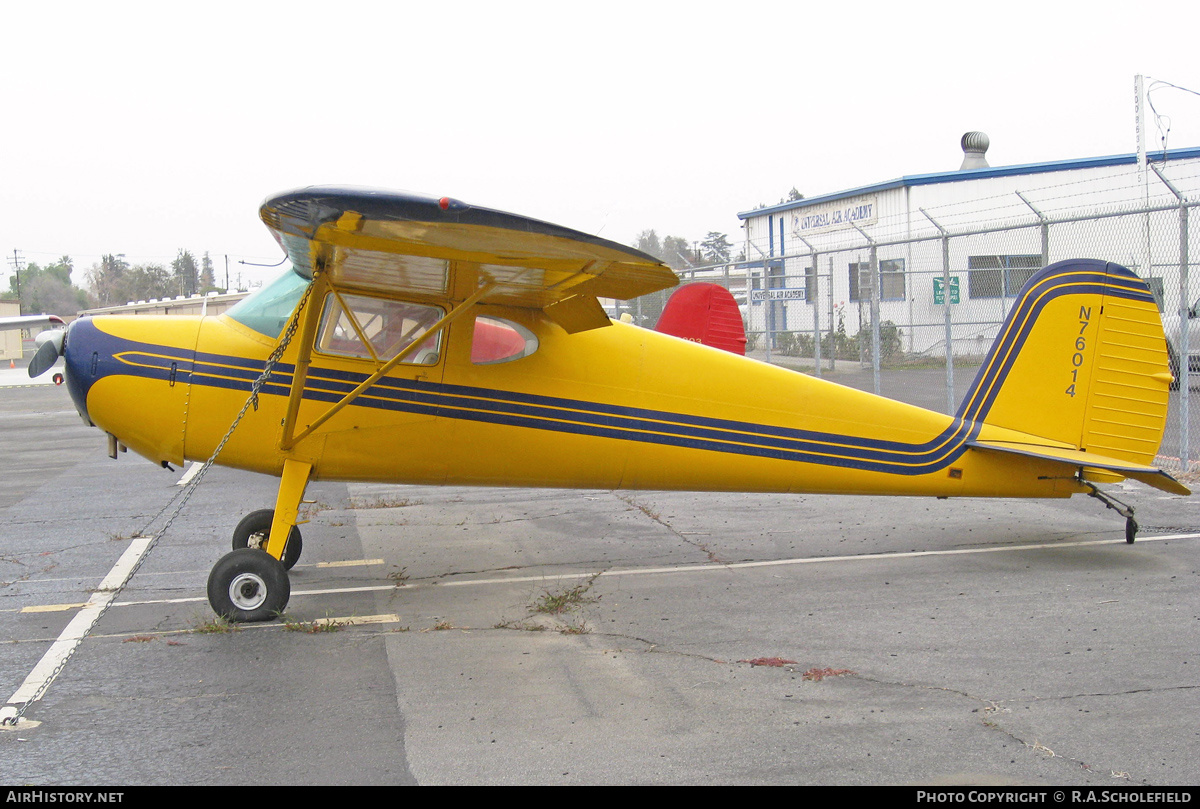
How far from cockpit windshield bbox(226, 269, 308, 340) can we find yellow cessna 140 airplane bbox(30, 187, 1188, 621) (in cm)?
1

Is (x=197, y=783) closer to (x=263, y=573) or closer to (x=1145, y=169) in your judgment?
(x=263, y=573)

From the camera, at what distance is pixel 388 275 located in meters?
5.64

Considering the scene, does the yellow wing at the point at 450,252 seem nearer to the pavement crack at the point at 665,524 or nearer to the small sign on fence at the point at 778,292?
the pavement crack at the point at 665,524

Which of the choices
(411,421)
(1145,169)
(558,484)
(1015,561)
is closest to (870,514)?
(1015,561)

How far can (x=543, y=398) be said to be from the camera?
6.23 meters

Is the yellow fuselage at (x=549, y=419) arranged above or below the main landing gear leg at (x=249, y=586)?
above

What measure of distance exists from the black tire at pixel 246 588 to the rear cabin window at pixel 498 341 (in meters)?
1.83

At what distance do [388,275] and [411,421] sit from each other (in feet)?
3.31

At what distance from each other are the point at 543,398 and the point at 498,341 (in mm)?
482

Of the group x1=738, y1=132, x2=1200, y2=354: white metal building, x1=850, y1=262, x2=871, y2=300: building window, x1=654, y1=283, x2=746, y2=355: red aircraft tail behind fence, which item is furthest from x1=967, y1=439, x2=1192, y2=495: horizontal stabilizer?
x1=850, y1=262, x2=871, y2=300: building window

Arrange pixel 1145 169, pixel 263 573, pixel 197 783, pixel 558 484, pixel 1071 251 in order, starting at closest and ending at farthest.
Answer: pixel 197 783 < pixel 263 573 < pixel 558 484 < pixel 1145 169 < pixel 1071 251

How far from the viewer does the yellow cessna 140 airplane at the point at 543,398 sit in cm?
582

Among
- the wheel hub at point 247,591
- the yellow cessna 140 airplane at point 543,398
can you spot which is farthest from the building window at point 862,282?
the wheel hub at point 247,591

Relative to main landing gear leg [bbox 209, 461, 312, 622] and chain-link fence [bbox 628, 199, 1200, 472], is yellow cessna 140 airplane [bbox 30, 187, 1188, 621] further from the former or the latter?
chain-link fence [bbox 628, 199, 1200, 472]
